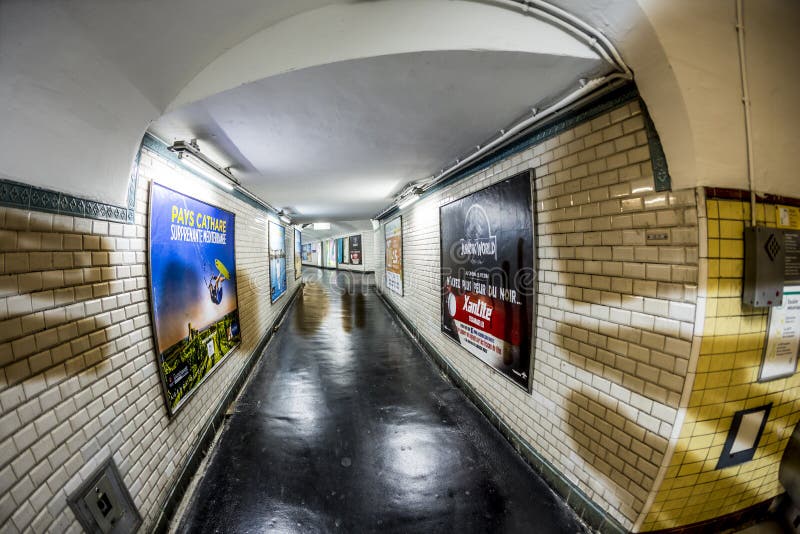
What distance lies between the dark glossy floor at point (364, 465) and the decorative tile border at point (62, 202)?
2.43 meters

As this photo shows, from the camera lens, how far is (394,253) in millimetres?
8516

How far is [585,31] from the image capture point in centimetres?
157

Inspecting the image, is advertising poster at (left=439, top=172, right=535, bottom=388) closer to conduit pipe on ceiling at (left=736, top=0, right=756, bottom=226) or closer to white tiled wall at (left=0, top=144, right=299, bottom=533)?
conduit pipe on ceiling at (left=736, top=0, right=756, bottom=226)

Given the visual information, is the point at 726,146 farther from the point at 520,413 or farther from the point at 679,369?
the point at 520,413

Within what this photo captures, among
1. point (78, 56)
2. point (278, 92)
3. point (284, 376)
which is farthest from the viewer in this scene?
point (284, 376)

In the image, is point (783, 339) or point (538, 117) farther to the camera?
point (538, 117)

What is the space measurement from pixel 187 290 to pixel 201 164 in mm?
1486

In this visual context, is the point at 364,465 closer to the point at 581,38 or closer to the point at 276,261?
the point at 581,38

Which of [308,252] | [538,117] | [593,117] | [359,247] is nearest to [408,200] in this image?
[538,117]

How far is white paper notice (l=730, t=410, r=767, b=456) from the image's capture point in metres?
1.74

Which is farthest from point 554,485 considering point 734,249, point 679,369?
point 734,249

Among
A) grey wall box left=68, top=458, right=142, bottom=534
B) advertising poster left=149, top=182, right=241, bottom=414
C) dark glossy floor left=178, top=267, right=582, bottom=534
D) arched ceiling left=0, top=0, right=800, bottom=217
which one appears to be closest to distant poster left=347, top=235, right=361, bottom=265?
dark glossy floor left=178, top=267, right=582, bottom=534

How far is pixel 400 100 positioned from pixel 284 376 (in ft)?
14.5

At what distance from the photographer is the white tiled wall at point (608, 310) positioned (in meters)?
1.63
